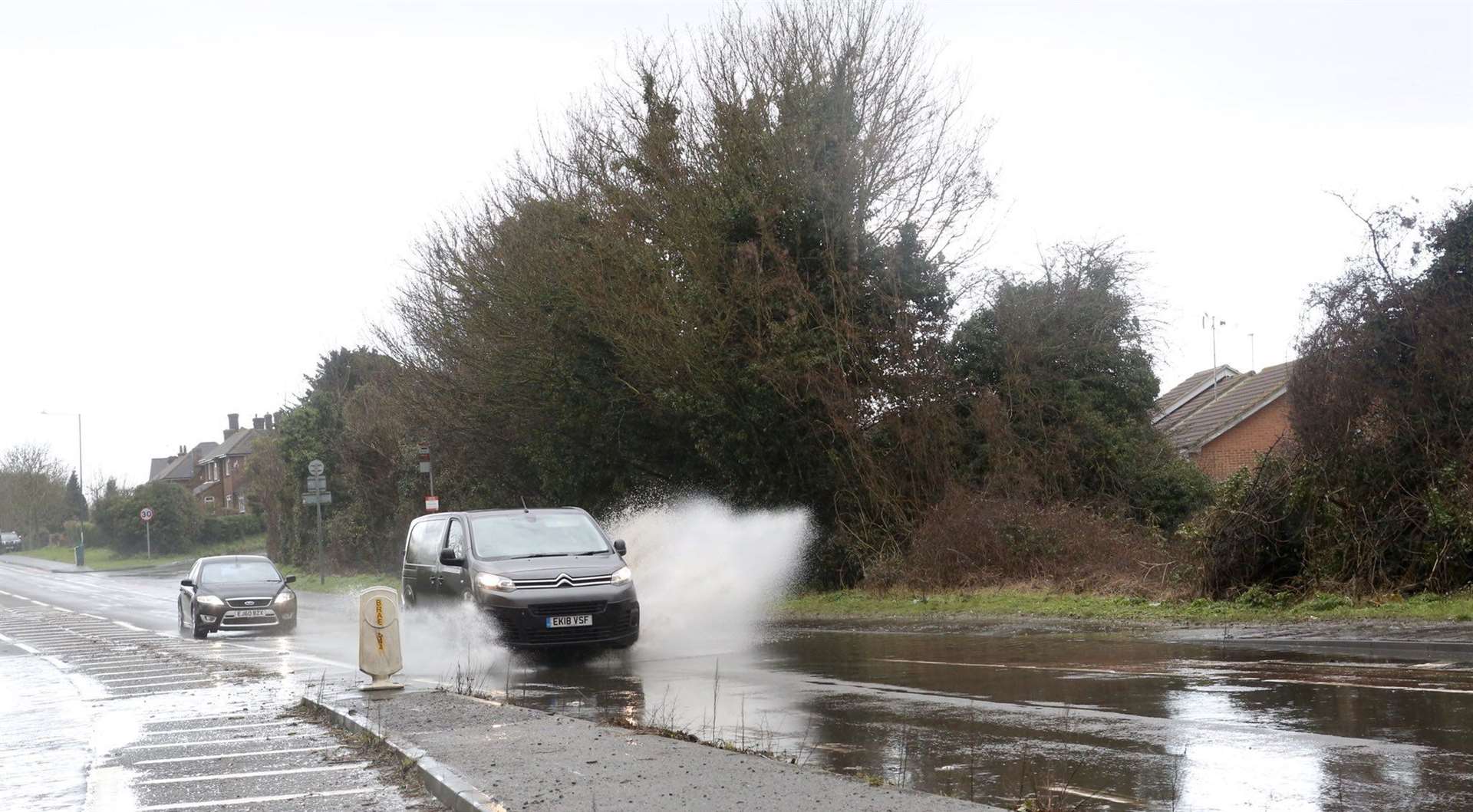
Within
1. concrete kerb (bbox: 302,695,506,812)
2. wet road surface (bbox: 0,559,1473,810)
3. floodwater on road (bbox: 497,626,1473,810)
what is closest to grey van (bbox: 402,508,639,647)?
wet road surface (bbox: 0,559,1473,810)

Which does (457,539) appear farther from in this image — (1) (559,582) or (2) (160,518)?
(2) (160,518)

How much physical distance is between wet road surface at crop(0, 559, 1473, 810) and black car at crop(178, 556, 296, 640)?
600 centimetres

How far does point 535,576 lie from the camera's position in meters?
15.1

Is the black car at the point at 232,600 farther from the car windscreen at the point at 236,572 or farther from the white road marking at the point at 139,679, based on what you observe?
the white road marking at the point at 139,679

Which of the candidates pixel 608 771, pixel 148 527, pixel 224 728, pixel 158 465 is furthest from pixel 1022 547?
pixel 158 465

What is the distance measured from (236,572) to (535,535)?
1256 centimetres

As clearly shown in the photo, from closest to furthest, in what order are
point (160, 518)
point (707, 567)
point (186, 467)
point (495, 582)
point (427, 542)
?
1. point (495, 582)
2. point (427, 542)
3. point (707, 567)
4. point (160, 518)
5. point (186, 467)

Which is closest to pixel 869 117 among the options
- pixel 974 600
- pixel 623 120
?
pixel 623 120

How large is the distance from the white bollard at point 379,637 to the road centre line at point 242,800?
15.5 feet

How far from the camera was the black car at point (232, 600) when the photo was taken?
24.8 m

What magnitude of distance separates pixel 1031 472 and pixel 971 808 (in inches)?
820

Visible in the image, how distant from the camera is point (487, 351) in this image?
3394 centimetres

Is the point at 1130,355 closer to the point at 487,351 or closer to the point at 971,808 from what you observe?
the point at 487,351

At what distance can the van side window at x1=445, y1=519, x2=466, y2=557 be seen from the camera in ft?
53.1
